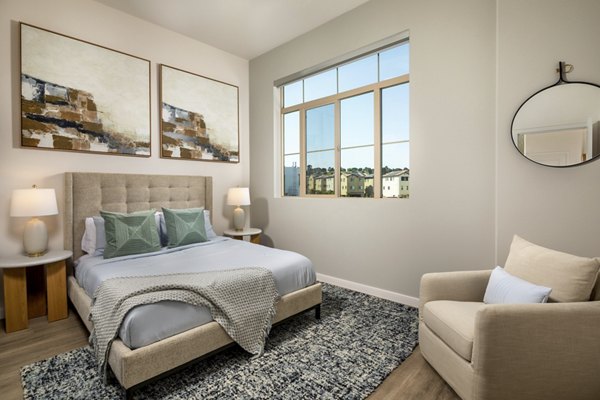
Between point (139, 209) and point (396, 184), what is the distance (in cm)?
288

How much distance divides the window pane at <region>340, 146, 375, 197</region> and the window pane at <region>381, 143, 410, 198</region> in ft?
0.48

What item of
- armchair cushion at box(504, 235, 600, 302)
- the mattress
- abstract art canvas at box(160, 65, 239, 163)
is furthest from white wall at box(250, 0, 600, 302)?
abstract art canvas at box(160, 65, 239, 163)

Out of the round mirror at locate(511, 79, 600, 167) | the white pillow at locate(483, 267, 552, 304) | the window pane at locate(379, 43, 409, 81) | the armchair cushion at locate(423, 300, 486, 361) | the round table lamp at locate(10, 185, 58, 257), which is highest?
the window pane at locate(379, 43, 409, 81)

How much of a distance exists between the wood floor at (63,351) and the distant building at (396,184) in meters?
1.59

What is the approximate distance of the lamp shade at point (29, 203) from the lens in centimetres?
249

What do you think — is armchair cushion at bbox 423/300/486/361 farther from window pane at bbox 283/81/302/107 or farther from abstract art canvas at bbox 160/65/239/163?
abstract art canvas at bbox 160/65/239/163

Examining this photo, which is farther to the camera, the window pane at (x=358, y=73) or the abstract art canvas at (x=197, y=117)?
the abstract art canvas at (x=197, y=117)

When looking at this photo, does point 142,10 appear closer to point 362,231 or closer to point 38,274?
point 38,274

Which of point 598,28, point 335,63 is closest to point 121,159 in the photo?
point 335,63

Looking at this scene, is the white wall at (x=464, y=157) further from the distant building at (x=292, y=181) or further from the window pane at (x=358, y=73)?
the distant building at (x=292, y=181)

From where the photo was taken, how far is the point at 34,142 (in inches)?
110

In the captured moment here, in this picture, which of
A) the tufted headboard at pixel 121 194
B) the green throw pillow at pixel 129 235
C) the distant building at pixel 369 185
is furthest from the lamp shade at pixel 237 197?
the distant building at pixel 369 185

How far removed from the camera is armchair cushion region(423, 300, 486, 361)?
5.11 ft

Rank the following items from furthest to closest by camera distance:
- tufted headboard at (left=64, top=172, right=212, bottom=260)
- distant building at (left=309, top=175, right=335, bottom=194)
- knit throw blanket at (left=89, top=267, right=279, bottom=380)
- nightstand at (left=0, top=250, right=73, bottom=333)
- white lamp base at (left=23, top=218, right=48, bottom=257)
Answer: distant building at (left=309, top=175, right=335, bottom=194) → tufted headboard at (left=64, top=172, right=212, bottom=260) → white lamp base at (left=23, top=218, right=48, bottom=257) → nightstand at (left=0, top=250, right=73, bottom=333) → knit throw blanket at (left=89, top=267, right=279, bottom=380)
